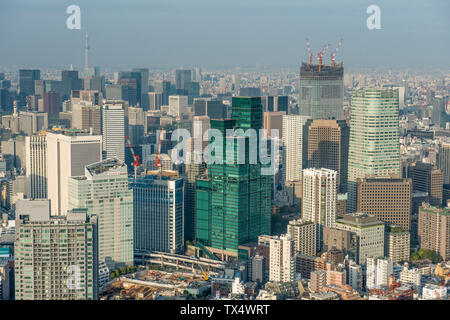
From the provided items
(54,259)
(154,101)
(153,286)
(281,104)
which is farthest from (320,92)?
(54,259)

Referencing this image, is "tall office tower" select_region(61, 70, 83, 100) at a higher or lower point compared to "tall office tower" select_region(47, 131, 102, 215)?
higher

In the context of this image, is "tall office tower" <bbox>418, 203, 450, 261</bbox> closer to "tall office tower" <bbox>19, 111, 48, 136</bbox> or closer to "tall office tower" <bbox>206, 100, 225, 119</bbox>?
"tall office tower" <bbox>206, 100, 225, 119</bbox>

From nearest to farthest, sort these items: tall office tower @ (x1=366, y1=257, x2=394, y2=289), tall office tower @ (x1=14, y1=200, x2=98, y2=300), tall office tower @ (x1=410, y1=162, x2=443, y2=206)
Result: tall office tower @ (x1=14, y1=200, x2=98, y2=300) → tall office tower @ (x1=366, y1=257, x2=394, y2=289) → tall office tower @ (x1=410, y1=162, x2=443, y2=206)

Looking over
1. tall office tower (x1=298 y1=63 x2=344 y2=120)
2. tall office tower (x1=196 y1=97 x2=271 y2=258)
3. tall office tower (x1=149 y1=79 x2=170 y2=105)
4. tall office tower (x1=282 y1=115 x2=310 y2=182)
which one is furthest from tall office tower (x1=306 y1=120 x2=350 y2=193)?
tall office tower (x1=149 y1=79 x2=170 y2=105)

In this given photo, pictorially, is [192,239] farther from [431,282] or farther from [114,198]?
[431,282]

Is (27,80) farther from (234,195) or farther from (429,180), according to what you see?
(429,180)
